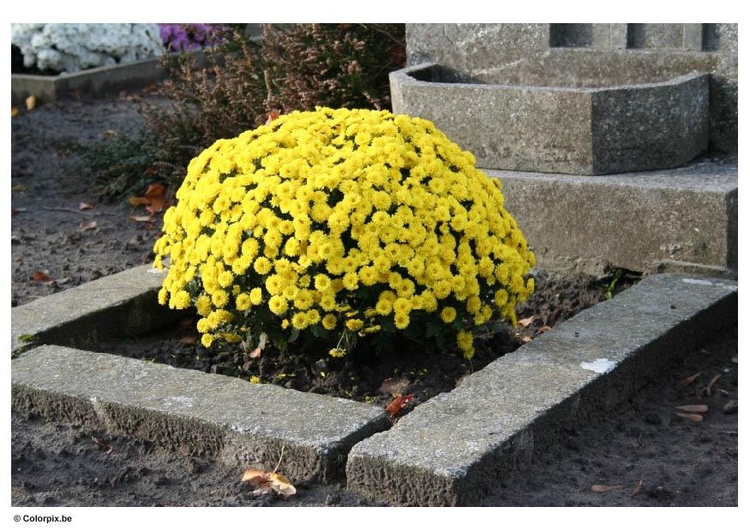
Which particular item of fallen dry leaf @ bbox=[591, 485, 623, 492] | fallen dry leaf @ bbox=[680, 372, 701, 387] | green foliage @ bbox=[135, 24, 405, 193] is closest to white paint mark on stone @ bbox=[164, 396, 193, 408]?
fallen dry leaf @ bbox=[591, 485, 623, 492]

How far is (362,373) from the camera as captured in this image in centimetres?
369

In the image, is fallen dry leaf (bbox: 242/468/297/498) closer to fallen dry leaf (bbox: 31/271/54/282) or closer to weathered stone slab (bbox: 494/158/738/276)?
weathered stone slab (bbox: 494/158/738/276)

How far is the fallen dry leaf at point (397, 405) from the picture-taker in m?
3.40

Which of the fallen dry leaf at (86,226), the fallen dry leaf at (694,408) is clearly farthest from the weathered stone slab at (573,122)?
the fallen dry leaf at (86,226)

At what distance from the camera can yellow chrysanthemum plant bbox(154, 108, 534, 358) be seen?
11.3ft

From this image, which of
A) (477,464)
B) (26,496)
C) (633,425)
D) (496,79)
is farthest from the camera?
(496,79)

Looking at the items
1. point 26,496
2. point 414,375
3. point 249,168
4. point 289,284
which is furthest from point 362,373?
point 26,496

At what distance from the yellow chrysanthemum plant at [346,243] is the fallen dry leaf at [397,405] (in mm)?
213

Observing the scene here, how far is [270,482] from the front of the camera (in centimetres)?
304

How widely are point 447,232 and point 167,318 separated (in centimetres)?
134

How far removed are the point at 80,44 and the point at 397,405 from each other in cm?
659

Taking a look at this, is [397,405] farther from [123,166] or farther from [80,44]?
[80,44]

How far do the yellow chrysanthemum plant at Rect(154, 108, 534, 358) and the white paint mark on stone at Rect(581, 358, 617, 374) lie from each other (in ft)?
1.15
